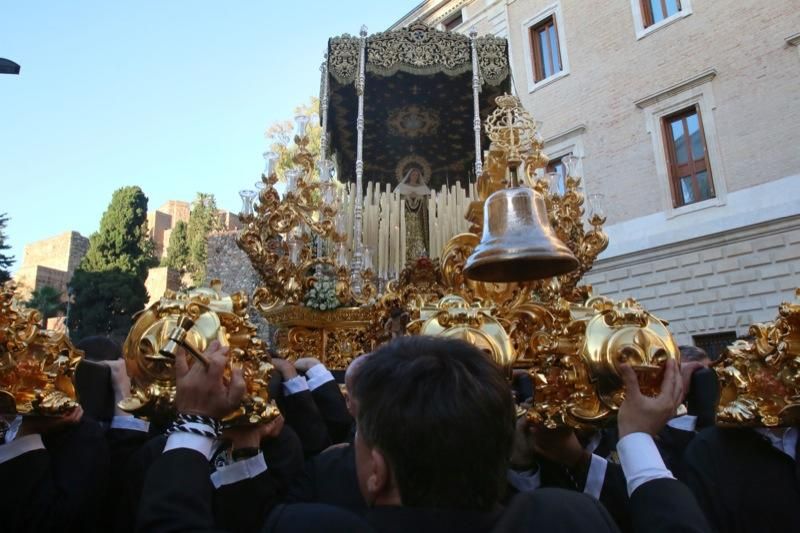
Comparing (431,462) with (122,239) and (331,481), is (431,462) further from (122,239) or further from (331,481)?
(122,239)

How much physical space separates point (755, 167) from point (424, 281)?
28.3ft

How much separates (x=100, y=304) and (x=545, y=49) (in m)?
15.3

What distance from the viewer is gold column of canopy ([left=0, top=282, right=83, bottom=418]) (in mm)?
1500

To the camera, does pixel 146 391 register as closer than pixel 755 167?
Yes

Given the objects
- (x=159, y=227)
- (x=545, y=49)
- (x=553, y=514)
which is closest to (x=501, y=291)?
(x=553, y=514)

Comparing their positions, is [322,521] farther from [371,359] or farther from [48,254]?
[48,254]

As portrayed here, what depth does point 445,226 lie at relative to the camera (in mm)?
4551

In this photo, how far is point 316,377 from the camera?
8.49ft

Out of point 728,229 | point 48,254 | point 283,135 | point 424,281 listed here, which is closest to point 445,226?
point 424,281

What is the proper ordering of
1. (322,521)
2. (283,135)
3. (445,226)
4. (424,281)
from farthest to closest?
1. (445,226)
2. (283,135)
3. (424,281)
4. (322,521)

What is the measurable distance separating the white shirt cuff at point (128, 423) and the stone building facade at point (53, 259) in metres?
26.4

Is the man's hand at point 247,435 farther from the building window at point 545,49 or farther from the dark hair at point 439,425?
the building window at point 545,49

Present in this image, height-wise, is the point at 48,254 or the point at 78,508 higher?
the point at 48,254

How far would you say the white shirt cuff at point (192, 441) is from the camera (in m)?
1.33
